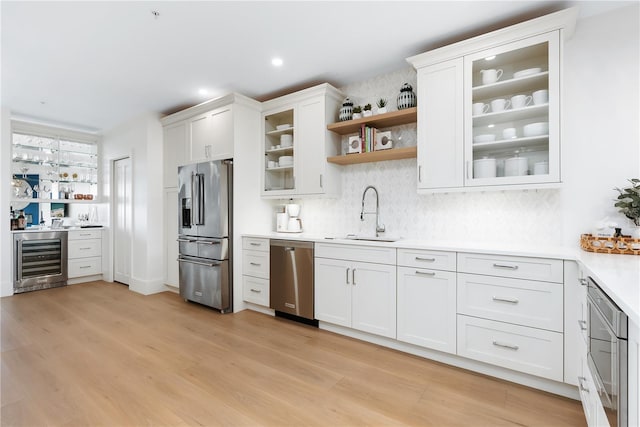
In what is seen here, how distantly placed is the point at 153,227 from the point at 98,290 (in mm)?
1370

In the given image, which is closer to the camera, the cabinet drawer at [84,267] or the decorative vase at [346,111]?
the decorative vase at [346,111]

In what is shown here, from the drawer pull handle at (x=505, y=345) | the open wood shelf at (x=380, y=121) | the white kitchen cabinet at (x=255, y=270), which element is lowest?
the drawer pull handle at (x=505, y=345)

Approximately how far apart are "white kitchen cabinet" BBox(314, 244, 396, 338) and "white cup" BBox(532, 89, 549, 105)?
1.57 m

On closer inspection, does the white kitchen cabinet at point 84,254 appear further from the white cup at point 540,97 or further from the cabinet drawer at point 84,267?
the white cup at point 540,97

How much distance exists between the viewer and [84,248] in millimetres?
5246

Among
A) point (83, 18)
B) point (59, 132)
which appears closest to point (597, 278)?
point (83, 18)

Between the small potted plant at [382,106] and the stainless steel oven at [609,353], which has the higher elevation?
the small potted plant at [382,106]

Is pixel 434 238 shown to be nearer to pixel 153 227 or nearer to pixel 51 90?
pixel 153 227

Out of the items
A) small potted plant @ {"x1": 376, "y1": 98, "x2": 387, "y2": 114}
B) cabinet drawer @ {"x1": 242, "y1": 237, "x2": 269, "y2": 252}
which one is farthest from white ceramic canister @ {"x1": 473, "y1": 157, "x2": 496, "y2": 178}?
cabinet drawer @ {"x1": 242, "y1": 237, "x2": 269, "y2": 252}

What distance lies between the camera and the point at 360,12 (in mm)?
2293

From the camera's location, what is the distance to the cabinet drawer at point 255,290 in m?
3.52

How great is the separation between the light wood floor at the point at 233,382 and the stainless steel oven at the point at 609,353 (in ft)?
2.21

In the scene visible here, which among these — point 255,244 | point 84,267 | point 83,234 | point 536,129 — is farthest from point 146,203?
point 536,129

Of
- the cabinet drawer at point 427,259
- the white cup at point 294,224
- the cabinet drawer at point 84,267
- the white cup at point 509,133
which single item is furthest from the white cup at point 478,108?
the cabinet drawer at point 84,267
